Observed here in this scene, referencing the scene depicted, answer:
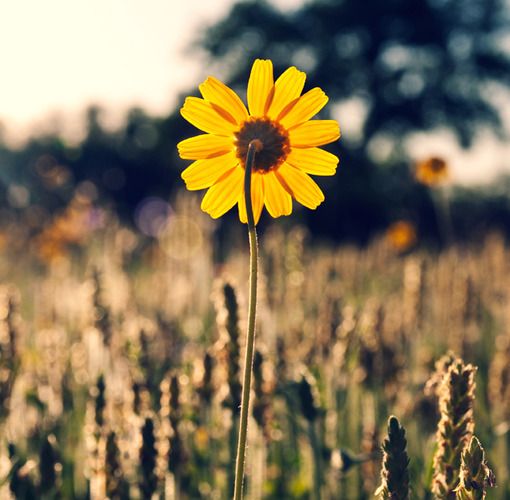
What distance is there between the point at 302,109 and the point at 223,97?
6.9 inches

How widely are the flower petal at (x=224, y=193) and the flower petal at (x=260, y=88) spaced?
14cm

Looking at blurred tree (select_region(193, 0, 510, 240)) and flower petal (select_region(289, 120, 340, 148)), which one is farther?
blurred tree (select_region(193, 0, 510, 240))

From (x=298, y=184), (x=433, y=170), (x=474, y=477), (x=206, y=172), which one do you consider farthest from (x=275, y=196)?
(x=433, y=170)

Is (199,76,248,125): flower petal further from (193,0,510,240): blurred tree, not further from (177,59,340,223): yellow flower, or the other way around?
(193,0,510,240): blurred tree

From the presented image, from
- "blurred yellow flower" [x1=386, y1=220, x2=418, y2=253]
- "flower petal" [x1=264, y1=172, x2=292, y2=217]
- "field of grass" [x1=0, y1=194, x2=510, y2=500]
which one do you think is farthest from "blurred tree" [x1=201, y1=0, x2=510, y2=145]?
"flower petal" [x1=264, y1=172, x2=292, y2=217]

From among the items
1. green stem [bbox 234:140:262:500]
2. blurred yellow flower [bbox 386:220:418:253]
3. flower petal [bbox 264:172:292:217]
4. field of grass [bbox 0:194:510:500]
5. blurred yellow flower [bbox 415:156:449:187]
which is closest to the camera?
green stem [bbox 234:140:262:500]

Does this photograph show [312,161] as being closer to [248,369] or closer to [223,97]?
[223,97]

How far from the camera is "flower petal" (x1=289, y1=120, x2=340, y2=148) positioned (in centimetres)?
154

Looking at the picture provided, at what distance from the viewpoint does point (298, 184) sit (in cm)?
165

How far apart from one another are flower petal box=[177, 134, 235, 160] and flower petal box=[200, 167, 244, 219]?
0.17 feet

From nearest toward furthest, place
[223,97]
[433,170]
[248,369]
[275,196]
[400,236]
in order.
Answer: [248,369]
[223,97]
[275,196]
[433,170]
[400,236]

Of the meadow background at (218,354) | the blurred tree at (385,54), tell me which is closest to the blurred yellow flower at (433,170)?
the meadow background at (218,354)

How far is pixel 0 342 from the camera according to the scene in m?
2.23

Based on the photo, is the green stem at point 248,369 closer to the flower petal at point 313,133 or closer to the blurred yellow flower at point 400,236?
the flower petal at point 313,133
